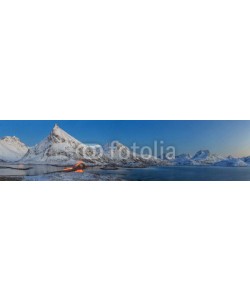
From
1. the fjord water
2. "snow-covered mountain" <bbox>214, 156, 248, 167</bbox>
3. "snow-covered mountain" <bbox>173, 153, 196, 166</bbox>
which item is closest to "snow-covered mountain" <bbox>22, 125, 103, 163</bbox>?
the fjord water

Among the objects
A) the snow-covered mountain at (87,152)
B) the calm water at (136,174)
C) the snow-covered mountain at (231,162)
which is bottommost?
the calm water at (136,174)

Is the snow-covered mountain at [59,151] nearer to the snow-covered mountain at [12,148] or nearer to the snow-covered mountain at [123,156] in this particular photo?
the snow-covered mountain at [12,148]

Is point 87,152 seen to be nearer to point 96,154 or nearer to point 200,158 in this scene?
point 96,154

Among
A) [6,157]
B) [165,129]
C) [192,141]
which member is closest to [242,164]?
[192,141]

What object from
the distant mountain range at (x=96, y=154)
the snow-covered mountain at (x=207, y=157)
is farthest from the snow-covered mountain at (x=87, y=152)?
the snow-covered mountain at (x=207, y=157)

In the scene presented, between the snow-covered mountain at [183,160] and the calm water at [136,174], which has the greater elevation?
the snow-covered mountain at [183,160]

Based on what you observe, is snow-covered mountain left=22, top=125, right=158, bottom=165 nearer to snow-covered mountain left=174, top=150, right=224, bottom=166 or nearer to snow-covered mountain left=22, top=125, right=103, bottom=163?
snow-covered mountain left=22, top=125, right=103, bottom=163
